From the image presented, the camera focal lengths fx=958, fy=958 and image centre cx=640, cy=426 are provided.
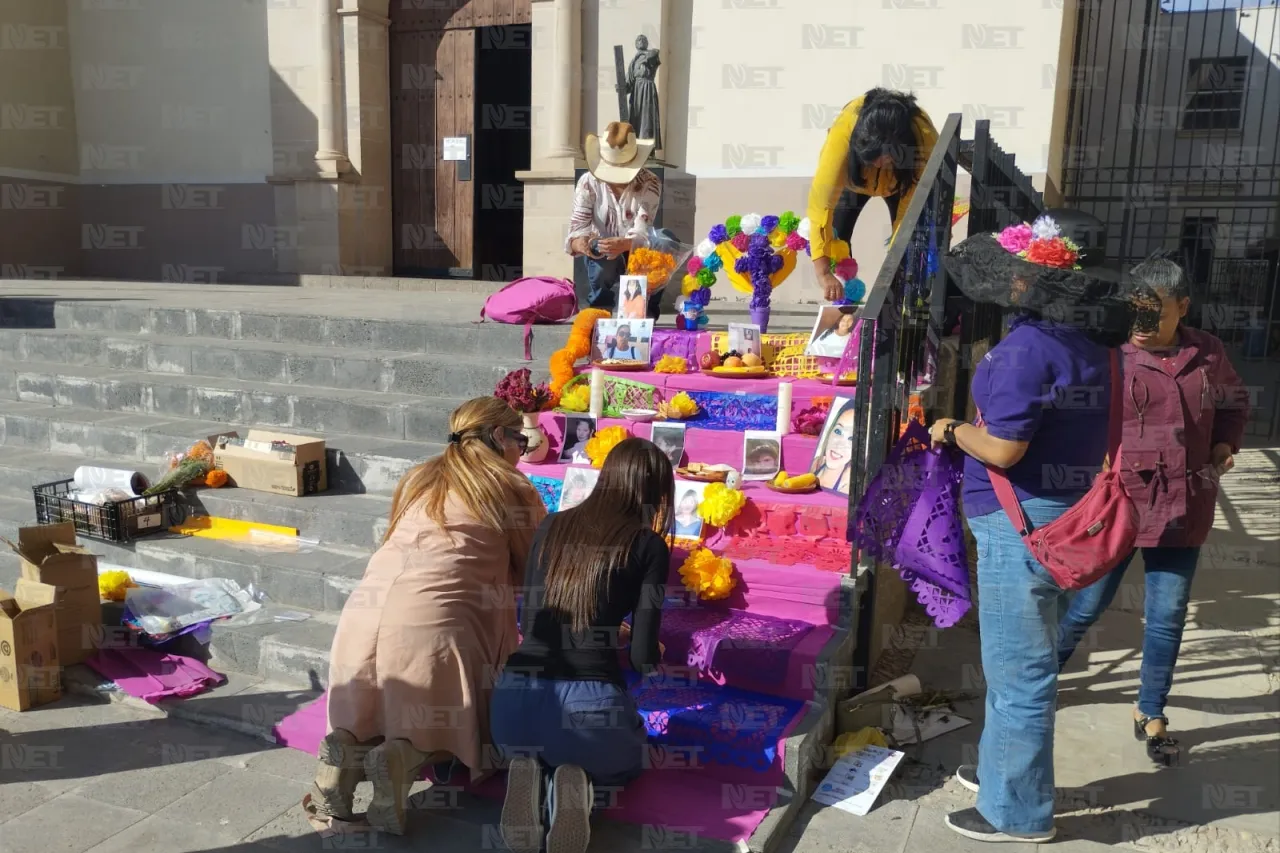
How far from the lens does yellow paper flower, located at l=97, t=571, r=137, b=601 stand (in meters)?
4.43

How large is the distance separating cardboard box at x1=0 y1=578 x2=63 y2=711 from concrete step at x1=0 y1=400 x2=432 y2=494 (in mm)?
1613

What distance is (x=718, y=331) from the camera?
5848mm

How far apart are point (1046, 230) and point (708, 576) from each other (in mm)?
1796

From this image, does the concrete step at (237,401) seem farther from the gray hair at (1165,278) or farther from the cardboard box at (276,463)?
the gray hair at (1165,278)

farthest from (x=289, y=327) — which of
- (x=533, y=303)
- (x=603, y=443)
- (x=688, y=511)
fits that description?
(x=688, y=511)

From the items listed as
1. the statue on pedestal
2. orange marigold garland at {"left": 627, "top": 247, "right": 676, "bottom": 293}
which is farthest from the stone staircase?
the statue on pedestal

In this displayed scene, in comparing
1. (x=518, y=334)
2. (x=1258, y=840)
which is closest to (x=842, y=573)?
(x=1258, y=840)

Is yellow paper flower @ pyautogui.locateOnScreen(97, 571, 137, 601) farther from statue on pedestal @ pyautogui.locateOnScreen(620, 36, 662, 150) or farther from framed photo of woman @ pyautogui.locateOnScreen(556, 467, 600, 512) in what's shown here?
statue on pedestal @ pyautogui.locateOnScreen(620, 36, 662, 150)

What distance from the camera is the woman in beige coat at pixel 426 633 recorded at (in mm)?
3006

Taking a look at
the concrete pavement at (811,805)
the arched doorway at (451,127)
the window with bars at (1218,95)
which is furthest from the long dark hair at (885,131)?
the window with bars at (1218,95)

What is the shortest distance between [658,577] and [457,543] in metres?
0.68

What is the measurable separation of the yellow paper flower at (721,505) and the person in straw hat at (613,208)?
2340 mm

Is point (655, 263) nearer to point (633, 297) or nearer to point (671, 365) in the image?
point (633, 297)

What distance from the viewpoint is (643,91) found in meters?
9.27
